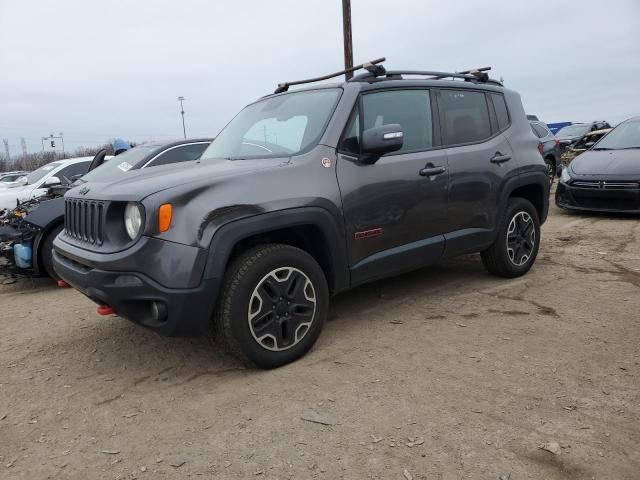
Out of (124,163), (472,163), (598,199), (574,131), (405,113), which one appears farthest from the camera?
(574,131)

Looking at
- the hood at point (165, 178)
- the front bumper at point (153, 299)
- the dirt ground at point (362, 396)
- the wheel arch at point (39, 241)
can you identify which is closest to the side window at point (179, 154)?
the wheel arch at point (39, 241)

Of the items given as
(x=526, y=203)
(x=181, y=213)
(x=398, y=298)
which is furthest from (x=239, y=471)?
(x=526, y=203)

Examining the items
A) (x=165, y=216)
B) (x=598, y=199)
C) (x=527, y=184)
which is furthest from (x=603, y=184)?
(x=165, y=216)

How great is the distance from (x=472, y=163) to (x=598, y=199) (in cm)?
503

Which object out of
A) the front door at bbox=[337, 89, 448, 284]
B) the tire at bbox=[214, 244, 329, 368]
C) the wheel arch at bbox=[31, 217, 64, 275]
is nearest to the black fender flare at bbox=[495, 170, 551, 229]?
the front door at bbox=[337, 89, 448, 284]

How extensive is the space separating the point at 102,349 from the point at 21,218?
9.68 feet

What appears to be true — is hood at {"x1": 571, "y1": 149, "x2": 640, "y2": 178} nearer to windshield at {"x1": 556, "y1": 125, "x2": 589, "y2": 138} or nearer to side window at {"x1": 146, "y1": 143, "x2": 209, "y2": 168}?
side window at {"x1": 146, "y1": 143, "x2": 209, "y2": 168}

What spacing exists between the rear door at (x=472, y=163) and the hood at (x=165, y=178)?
5.21 feet

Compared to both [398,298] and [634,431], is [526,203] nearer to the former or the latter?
[398,298]

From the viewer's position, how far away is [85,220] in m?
3.32

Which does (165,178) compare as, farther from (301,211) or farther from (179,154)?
(179,154)

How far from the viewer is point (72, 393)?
10.5ft

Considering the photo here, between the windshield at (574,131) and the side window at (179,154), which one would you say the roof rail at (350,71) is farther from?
the windshield at (574,131)

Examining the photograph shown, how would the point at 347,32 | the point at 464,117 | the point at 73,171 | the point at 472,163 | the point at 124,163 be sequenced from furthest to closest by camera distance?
the point at 347,32 < the point at 73,171 < the point at 124,163 < the point at 464,117 < the point at 472,163
